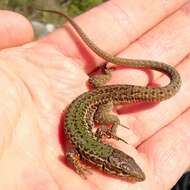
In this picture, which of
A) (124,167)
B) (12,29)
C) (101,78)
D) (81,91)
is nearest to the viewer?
(124,167)

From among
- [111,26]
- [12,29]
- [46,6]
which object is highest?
[111,26]

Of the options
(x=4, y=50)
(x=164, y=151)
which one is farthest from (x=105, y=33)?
(x=164, y=151)

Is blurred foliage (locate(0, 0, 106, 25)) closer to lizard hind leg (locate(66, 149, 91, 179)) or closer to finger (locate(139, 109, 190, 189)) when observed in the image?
finger (locate(139, 109, 190, 189))

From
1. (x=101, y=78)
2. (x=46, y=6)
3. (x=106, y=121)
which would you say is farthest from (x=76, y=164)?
(x=46, y=6)

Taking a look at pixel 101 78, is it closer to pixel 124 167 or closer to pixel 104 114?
pixel 104 114

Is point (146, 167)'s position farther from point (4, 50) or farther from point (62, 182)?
point (4, 50)

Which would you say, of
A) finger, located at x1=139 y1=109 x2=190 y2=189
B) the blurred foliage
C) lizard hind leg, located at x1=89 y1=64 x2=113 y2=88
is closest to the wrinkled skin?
finger, located at x1=139 y1=109 x2=190 y2=189

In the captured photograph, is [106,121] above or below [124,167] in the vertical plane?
below
